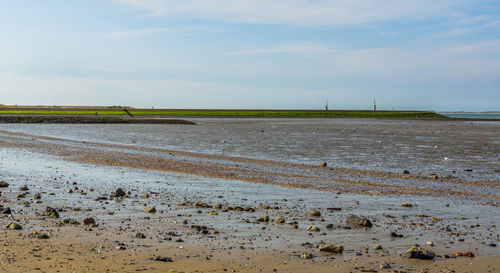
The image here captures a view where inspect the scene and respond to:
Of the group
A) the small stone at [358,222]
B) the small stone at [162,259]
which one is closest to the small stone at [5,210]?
the small stone at [162,259]

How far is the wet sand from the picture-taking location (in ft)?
29.7

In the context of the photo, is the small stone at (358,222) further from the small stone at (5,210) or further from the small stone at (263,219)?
the small stone at (5,210)

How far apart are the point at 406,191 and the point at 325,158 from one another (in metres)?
13.0

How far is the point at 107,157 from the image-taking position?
97.7ft

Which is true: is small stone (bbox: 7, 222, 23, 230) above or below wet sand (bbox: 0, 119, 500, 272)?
above

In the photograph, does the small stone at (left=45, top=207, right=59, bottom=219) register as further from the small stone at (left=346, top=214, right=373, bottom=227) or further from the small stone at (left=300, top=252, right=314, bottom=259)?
the small stone at (left=346, top=214, right=373, bottom=227)

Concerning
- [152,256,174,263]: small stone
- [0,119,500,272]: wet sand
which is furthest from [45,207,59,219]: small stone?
[152,256,174,263]: small stone

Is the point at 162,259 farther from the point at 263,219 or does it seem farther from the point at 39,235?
the point at 263,219

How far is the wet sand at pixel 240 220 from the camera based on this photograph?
904cm

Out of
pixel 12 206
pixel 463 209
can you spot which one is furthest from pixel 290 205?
pixel 12 206

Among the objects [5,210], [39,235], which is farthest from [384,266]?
[5,210]

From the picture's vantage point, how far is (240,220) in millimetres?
12461

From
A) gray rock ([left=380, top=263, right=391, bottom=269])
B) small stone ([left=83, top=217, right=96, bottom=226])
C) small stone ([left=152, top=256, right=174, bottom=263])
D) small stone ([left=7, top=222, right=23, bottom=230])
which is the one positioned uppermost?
small stone ([left=7, top=222, right=23, bottom=230])

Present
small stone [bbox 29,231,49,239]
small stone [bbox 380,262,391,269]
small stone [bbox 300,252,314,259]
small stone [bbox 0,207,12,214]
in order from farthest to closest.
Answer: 1. small stone [bbox 0,207,12,214]
2. small stone [bbox 29,231,49,239]
3. small stone [bbox 300,252,314,259]
4. small stone [bbox 380,262,391,269]
